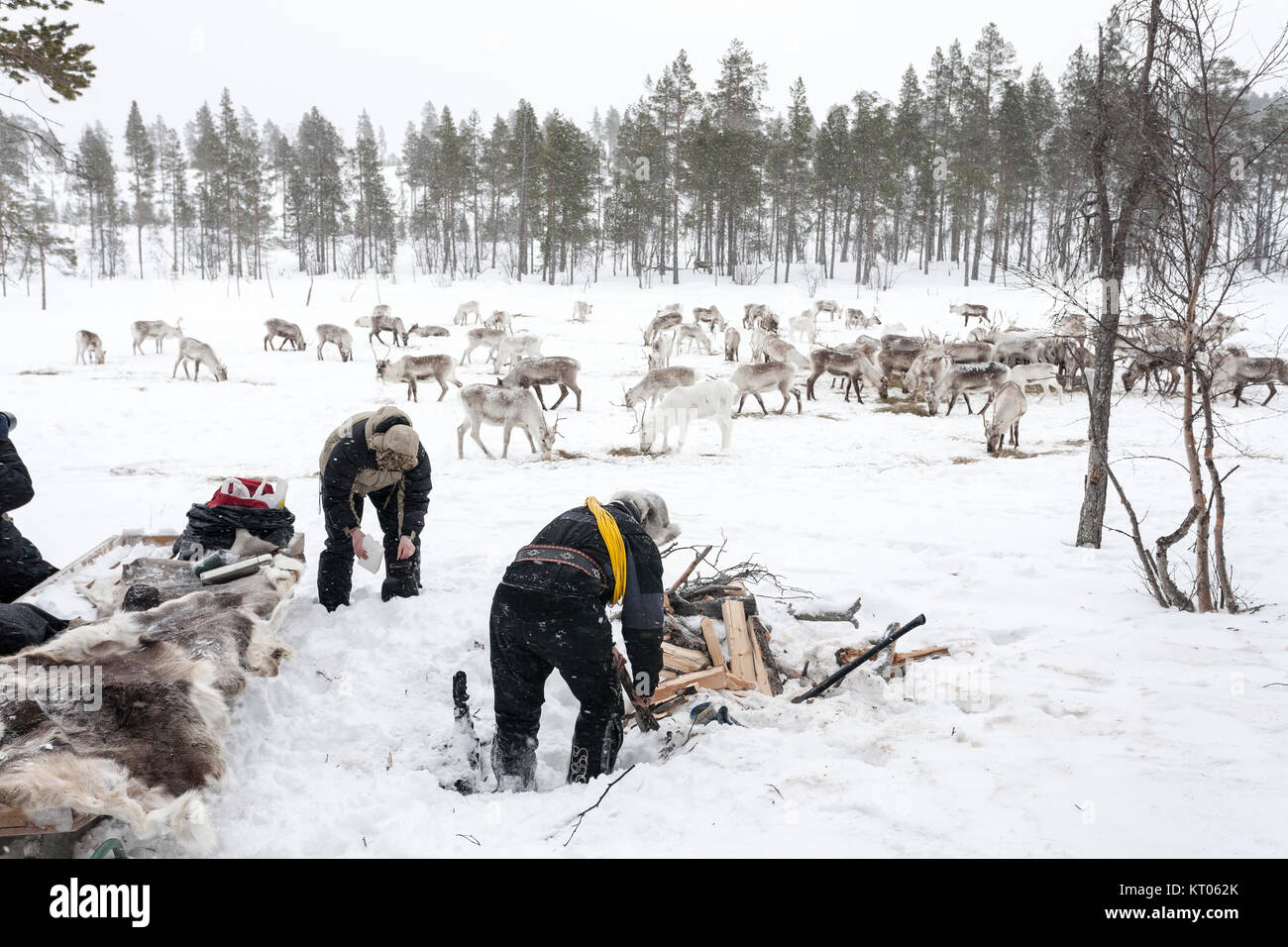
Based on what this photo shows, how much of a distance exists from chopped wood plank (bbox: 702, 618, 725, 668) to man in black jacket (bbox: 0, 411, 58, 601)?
14.9ft

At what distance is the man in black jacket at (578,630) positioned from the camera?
3.47 metres

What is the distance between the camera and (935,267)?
153 feet

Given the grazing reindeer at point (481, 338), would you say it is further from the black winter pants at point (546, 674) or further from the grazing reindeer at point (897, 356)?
the black winter pants at point (546, 674)

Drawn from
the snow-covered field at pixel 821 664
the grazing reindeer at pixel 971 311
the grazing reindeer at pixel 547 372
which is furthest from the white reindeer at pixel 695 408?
the grazing reindeer at pixel 971 311

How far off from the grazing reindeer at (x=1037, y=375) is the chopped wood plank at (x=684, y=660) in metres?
13.9

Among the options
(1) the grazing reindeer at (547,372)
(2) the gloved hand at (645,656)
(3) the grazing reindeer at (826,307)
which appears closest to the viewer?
(2) the gloved hand at (645,656)

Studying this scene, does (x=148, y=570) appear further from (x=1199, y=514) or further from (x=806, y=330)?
(x=806, y=330)

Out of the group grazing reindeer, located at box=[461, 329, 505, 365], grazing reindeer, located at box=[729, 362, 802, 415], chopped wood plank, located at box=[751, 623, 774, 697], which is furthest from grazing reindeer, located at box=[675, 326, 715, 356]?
chopped wood plank, located at box=[751, 623, 774, 697]

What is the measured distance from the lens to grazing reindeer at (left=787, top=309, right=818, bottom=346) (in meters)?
26.6

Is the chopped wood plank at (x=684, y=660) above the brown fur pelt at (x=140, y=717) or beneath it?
beneath

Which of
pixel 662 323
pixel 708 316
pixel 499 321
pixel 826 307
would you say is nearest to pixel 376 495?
pixel 662 323

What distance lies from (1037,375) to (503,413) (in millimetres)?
12065
